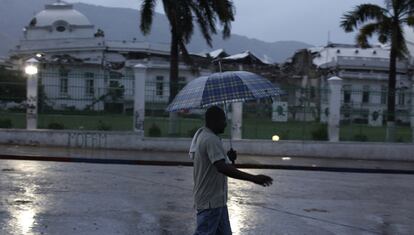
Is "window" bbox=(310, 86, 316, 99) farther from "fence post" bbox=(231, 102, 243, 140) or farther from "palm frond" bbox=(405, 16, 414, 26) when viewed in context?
"palm frond" bbox=(405, 16, 414, 26)

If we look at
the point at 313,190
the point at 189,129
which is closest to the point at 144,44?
the point at 189,129

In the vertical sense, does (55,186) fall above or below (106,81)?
below

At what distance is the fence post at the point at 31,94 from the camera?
2078 cm

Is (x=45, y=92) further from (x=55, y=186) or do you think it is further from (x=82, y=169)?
(x=55, y=186)

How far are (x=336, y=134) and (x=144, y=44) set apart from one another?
52.1 m

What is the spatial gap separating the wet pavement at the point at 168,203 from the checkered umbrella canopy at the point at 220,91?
2.45 metres

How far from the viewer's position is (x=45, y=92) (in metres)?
20.9

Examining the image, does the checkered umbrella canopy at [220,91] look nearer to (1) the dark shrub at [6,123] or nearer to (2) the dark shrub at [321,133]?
(2) the dark shrub at [321,133]

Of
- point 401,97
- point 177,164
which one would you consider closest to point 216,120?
point 177,164

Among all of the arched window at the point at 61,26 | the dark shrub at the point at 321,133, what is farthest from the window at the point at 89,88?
the arched window at the point at 61,26

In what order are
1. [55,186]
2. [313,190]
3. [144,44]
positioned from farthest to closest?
[144,44] → [313,190] → [55,186]

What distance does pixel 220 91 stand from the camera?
6102 millimetres

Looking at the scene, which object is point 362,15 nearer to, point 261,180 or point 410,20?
point 410,20

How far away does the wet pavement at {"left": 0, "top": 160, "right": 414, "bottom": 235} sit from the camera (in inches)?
332
